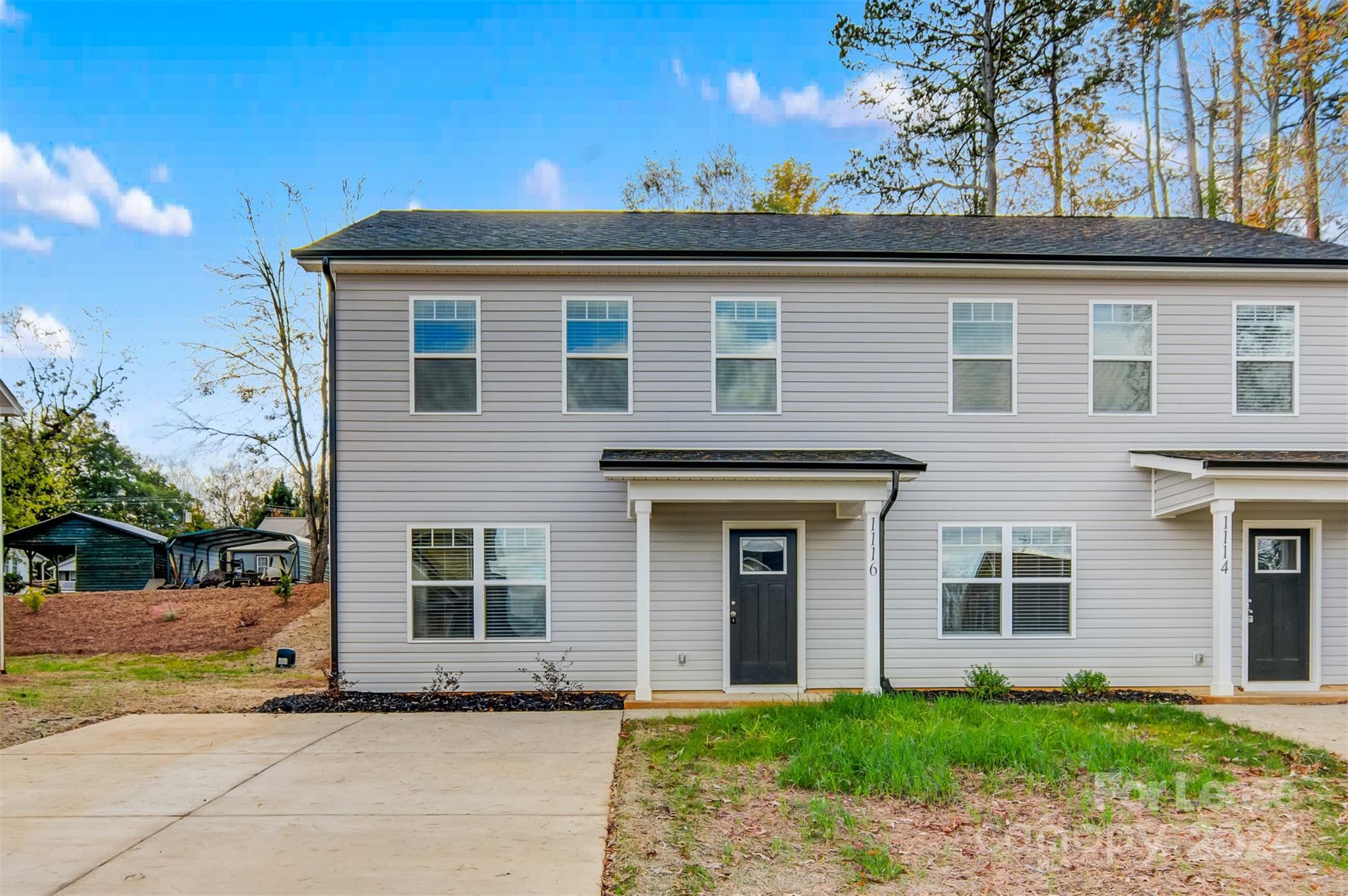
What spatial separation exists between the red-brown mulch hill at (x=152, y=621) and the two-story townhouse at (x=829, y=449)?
7147mm

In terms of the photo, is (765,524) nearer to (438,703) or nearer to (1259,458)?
(438,703)

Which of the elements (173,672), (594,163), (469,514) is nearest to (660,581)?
(469,514)

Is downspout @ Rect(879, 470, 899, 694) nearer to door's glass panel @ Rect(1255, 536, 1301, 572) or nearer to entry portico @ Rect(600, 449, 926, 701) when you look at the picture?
entry portico @ Rect(600, 449, 926, 701)

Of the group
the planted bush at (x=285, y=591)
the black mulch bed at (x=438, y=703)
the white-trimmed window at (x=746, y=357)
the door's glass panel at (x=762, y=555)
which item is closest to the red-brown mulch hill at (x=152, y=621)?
the planted bush at (x=285, y=591)

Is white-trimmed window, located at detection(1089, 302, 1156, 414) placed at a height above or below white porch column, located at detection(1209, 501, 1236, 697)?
above

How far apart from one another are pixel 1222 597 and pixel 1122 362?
2898 mm

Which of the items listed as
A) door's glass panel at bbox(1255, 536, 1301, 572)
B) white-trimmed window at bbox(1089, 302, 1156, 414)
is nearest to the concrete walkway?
door's glass panel at bbox(1255, 536, 1301, 572)

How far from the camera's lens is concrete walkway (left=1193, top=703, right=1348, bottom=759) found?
6.68 meters

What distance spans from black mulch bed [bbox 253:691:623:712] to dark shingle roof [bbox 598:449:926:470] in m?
2.62

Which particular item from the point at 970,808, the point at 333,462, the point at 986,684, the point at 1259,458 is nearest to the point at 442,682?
the point at 333,462

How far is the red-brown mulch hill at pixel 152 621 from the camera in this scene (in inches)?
541

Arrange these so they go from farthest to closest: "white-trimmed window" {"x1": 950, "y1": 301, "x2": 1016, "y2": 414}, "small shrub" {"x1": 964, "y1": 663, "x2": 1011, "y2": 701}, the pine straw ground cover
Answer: "white-trimmed window" {"x1": 950, "y1": 301, "x2": 1016, "y2": 414}, "small shrub" {"x1": 964, "y1": 663, "x2": 1011, "y2": 701}, the pine straw ground cover

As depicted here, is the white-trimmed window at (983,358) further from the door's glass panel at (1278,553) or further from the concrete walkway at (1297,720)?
the concrete walkway at (1297,720)

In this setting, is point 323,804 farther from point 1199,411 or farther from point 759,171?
point 759,171
